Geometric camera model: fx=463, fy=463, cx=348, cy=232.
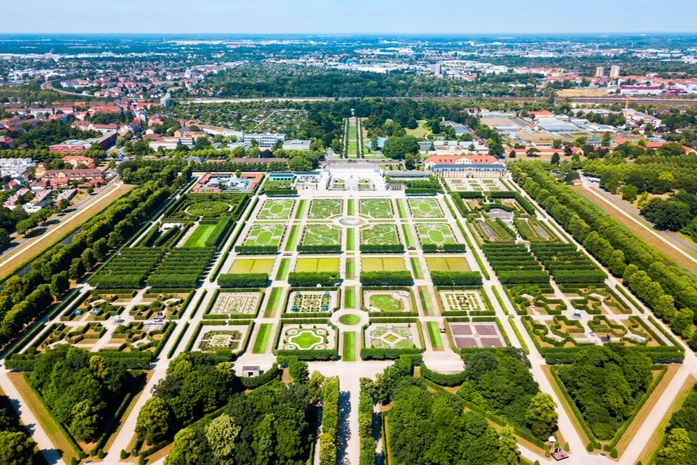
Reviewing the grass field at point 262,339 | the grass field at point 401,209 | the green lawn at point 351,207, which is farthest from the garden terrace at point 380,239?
the grass field at point 262,339

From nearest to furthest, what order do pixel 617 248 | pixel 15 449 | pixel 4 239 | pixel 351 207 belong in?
pixel 15 449 < pixel 617 248 < pixel 4 239 < pixel 351 207

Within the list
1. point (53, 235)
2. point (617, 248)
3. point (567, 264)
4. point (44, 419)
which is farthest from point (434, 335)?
point (53, 235)

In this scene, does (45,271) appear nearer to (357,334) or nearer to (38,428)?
(38,428)

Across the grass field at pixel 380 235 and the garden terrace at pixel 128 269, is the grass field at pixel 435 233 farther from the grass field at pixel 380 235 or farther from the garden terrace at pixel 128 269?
the garden terrace at pixel 128 269

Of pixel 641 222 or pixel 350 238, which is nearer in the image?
pixel 350 238

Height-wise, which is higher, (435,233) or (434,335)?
(435,233)

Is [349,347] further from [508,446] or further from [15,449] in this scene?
[15,449]

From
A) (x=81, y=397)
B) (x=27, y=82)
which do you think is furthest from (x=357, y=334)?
(x=27, y=82)
